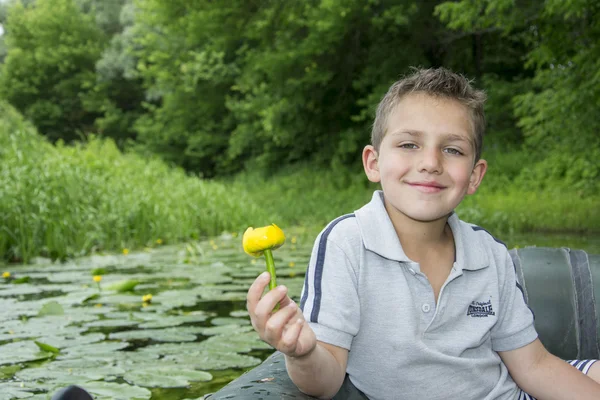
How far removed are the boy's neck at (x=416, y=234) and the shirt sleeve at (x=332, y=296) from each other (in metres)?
0.16

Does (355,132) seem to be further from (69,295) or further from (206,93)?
(69,295)

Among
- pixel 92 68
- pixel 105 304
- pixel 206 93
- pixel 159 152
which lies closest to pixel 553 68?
pixel 105 304

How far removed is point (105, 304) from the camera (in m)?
3.20

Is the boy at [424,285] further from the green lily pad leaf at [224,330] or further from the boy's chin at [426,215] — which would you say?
the green lily pad leaf at [224,330]

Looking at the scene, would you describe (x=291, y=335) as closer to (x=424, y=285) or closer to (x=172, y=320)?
(x=424, y=285)

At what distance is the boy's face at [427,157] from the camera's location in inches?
54.8

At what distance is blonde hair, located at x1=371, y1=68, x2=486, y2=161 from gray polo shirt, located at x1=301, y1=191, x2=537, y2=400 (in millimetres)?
200

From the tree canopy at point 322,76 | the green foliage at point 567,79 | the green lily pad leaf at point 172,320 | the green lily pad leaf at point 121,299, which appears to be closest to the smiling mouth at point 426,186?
the green lily pad leaf at point 172,320

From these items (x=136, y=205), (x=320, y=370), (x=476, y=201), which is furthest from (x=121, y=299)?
(x=476, y=201)

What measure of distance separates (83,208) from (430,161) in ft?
15.1

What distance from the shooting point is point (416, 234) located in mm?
1465

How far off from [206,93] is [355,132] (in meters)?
5.51

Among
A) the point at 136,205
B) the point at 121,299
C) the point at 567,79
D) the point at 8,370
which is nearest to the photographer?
the point at 8,370

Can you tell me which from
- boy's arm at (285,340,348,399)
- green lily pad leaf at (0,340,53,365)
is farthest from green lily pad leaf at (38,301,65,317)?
boy's arm at (285,340,348,399)
